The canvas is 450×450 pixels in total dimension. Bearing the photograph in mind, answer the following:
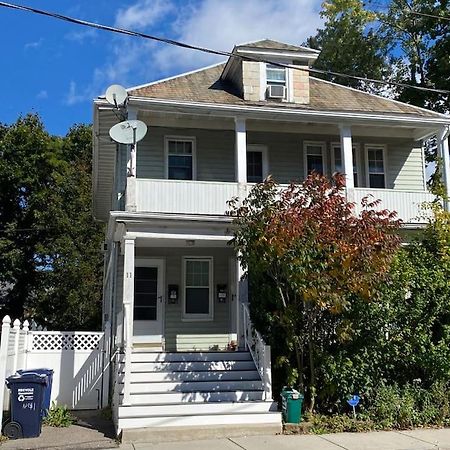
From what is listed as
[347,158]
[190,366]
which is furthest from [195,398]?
[347,158]

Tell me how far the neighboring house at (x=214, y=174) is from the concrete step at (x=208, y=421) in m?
1.11

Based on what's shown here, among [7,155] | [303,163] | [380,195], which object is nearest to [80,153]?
[7,155]

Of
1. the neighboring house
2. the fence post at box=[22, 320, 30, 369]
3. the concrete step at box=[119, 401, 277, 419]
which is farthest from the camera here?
the neighboring house

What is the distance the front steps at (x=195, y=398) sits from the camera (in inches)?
368

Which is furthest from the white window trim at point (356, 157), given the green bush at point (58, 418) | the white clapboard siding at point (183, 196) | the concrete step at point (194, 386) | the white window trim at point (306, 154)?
the green bush at point (58, 418)

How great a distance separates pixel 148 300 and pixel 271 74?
6892mm

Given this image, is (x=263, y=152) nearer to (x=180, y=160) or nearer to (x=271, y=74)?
(x=271, y=74)

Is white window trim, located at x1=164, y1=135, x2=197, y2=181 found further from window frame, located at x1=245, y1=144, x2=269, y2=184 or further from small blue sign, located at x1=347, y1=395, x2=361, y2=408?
A: small blue sign, located at x1=347, y1=395, x2=361, y2=408

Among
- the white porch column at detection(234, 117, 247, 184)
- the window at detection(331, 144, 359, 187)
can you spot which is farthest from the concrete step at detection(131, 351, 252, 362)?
the window at detection(331, 144, 359, 187)

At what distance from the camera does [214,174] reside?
1504cm

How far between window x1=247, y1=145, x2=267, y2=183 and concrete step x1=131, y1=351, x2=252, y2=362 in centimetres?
528

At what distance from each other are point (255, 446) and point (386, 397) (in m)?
2.96

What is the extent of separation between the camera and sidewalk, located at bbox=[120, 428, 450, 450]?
852 centimetres

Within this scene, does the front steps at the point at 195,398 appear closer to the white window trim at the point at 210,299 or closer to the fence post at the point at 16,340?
the fence post at the point at 16,340
